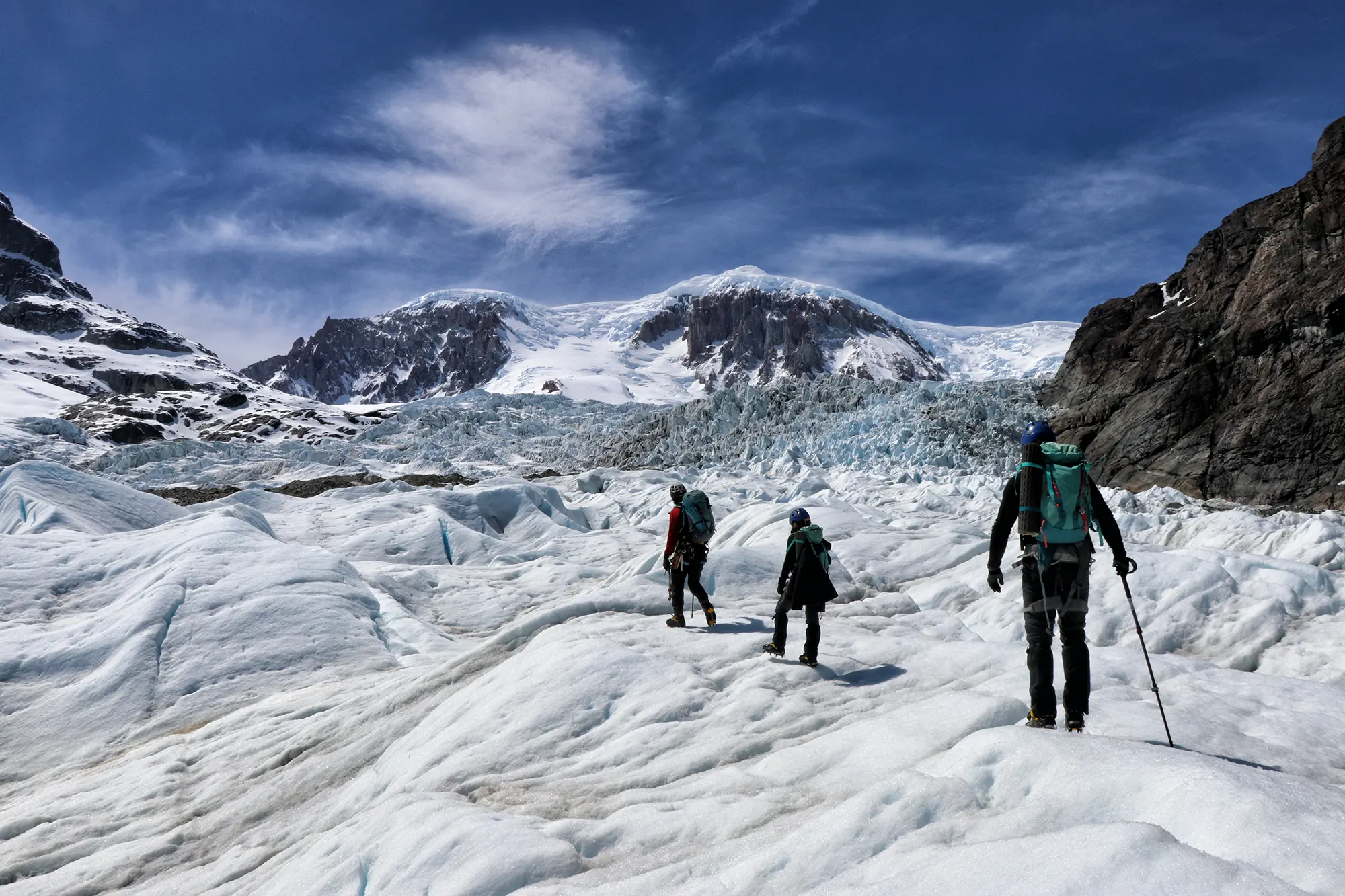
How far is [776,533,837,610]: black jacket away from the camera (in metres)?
7.41

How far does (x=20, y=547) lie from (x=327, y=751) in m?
8.88

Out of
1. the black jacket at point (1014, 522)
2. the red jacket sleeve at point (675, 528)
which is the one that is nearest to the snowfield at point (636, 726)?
the red jacket sleeve at point (675, 528)

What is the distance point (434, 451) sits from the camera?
225 ft

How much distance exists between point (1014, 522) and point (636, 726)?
3.45 m

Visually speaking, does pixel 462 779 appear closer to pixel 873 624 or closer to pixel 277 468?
pixel 873 624

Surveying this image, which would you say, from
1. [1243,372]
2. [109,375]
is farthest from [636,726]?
[109,375]

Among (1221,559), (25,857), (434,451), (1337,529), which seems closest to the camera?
(25,857)

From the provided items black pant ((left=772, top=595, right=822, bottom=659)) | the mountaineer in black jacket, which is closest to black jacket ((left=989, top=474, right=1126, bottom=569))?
the mountaineer in black jacket

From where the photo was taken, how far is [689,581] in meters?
9.04

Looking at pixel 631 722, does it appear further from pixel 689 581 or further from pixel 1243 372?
pixel 1243 372

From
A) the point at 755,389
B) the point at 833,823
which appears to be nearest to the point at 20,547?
the point at 833,823

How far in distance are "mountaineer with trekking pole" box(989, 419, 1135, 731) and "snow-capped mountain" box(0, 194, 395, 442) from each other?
101 metres

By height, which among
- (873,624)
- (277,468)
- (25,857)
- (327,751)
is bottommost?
(25,857)

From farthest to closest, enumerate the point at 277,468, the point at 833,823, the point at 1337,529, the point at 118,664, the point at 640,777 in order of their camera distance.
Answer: the point at 277,468 < the point at 1337,529 < the point at 118,664 < the point at 640,777 < the point at 833,823
